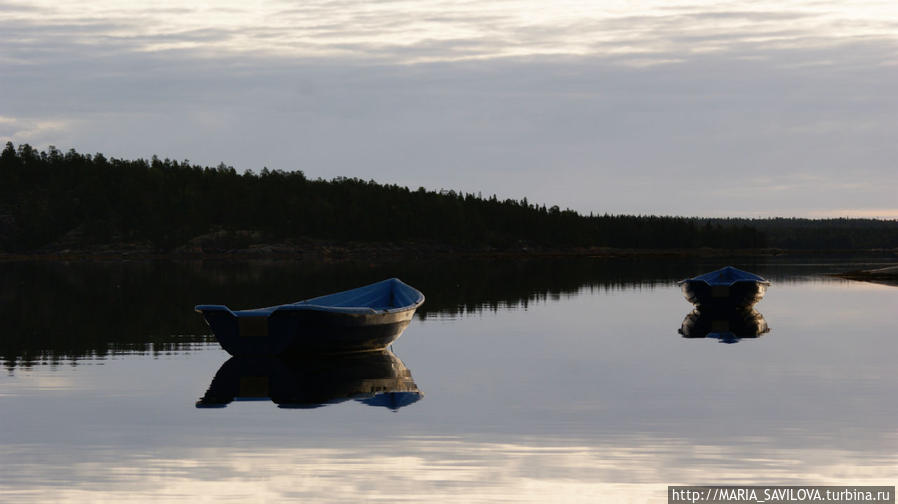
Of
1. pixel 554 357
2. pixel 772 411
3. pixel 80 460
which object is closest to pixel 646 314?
pixel 554 357

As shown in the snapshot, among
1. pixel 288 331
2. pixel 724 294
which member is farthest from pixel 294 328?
pixel 724 294

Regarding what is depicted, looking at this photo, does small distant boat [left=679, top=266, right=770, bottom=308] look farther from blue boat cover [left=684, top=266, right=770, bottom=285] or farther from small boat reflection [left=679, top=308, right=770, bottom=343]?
small boat reflection [left=679, top=308, right=770, bottom=343]

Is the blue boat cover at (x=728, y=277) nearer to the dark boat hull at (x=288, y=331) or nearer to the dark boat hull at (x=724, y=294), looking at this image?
the dark boat hull at (x=724, y=294)

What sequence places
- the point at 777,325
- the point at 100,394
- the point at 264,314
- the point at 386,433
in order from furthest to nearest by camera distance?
the point at 777,325 → the point at 264,314 → the point at 100,394 → the point at 386,433

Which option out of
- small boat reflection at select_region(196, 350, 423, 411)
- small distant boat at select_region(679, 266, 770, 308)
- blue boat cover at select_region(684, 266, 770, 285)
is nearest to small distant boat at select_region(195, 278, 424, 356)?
small boat reflection at select_region(196, 350, 423, 411)

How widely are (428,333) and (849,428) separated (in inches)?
1012

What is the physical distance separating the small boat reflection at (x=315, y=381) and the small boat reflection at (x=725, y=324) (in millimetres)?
15884

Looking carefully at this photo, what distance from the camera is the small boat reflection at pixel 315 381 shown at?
27281mm

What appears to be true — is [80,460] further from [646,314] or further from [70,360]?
[646,314]

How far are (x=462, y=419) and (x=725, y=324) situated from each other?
108 ft

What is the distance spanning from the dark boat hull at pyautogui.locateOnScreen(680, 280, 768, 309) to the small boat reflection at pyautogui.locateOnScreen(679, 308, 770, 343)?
0.43 meters

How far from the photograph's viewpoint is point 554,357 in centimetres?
3784

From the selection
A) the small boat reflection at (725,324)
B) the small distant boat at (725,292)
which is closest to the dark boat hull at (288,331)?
the small boat reflection at (725,324)

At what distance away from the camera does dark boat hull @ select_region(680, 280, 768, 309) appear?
2393 inches
